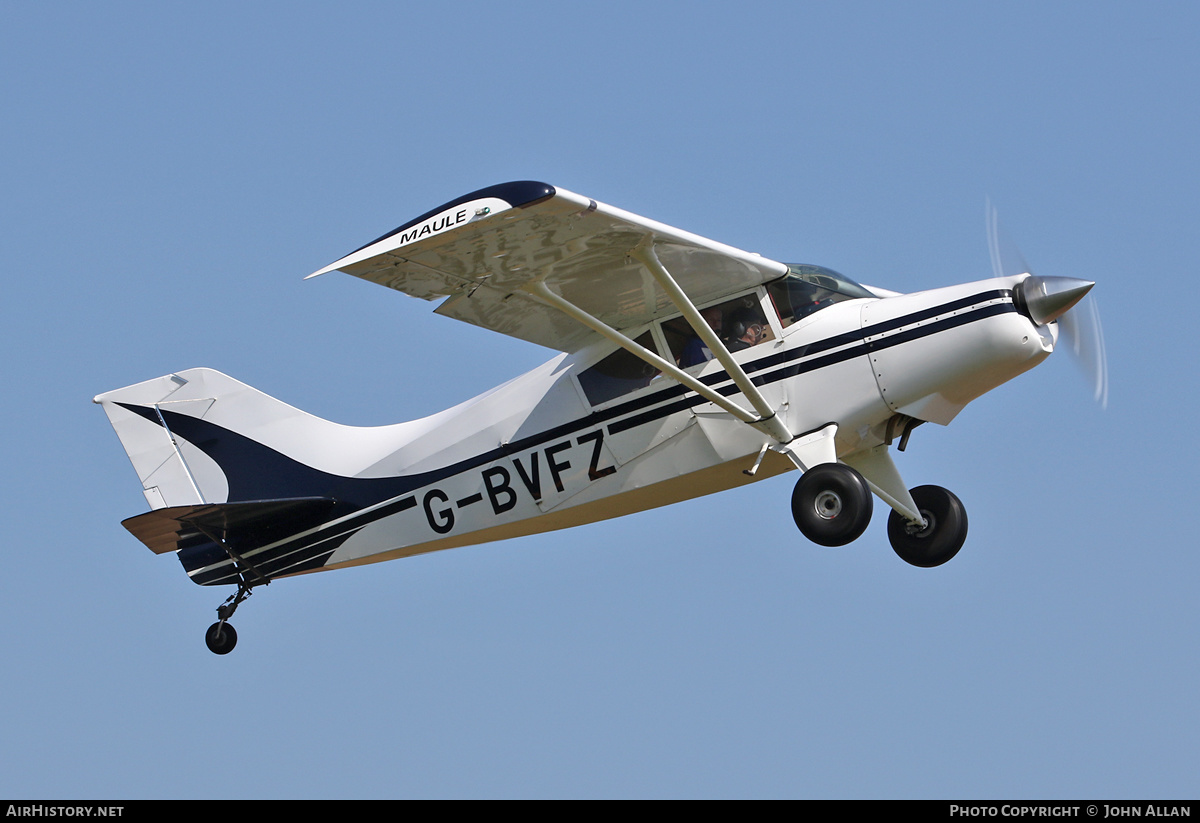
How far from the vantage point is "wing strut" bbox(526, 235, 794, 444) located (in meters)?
10.6

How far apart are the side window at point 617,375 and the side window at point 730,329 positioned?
0.29 meters

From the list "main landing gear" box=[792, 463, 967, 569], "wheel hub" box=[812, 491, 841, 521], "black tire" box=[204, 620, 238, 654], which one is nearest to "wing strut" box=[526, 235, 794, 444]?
"main landing gear" box=[792, 463, 967, 569]

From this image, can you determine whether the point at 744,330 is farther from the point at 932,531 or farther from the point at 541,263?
the point at 932,531

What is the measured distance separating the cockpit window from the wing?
14cm

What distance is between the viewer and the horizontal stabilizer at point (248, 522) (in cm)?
1280

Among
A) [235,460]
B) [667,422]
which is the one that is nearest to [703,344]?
[667,422]

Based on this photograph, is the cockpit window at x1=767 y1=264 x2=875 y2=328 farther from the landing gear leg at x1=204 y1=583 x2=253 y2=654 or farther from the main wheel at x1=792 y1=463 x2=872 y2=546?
the landing gear leg at x1=204 y1=583 x2=253 y2=654

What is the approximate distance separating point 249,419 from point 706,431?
4.95m

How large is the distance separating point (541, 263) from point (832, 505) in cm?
282

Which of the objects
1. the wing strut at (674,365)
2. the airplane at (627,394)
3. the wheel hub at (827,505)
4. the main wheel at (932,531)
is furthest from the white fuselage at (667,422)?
the main wheel at (932,531)

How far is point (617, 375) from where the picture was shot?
1187 cm
